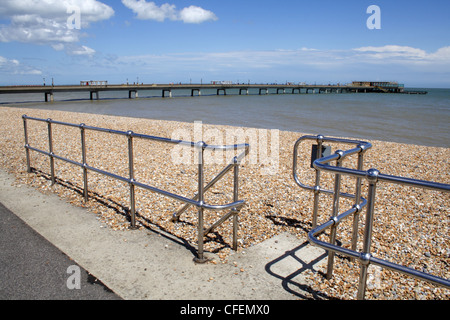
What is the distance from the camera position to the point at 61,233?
3959 mm

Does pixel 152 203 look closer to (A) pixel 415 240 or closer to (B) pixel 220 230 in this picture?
(B) pixel 220 230

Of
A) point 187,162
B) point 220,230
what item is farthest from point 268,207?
point 187,162

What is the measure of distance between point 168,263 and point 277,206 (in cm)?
237

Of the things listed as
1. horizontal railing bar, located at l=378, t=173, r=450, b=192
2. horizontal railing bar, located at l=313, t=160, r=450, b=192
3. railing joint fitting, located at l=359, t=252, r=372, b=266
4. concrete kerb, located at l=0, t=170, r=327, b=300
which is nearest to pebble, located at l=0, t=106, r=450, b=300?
concrete kerb, located at l=0, t=170, r=327, b=300

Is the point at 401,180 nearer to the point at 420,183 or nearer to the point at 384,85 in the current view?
the point at 420,183

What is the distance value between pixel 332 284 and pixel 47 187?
489cm

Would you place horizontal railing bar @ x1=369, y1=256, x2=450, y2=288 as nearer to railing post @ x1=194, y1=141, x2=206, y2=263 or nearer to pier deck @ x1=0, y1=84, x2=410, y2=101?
railing post @ x1=194, y1=141, x2=206, y2=263

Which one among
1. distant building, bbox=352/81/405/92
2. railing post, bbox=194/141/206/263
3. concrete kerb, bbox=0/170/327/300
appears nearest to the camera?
concrete kerb, bbox=0/170/327/300

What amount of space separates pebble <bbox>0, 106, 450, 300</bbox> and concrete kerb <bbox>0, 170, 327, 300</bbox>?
0.65 feet

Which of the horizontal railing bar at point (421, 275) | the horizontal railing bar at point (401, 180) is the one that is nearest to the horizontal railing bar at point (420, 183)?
the horizontal railing bar at point (401, 180)

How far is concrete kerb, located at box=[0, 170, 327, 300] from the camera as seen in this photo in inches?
114

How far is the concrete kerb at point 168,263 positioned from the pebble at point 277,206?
20cm

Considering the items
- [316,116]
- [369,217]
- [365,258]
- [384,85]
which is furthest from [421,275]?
[384,85]

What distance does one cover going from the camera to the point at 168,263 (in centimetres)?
333
